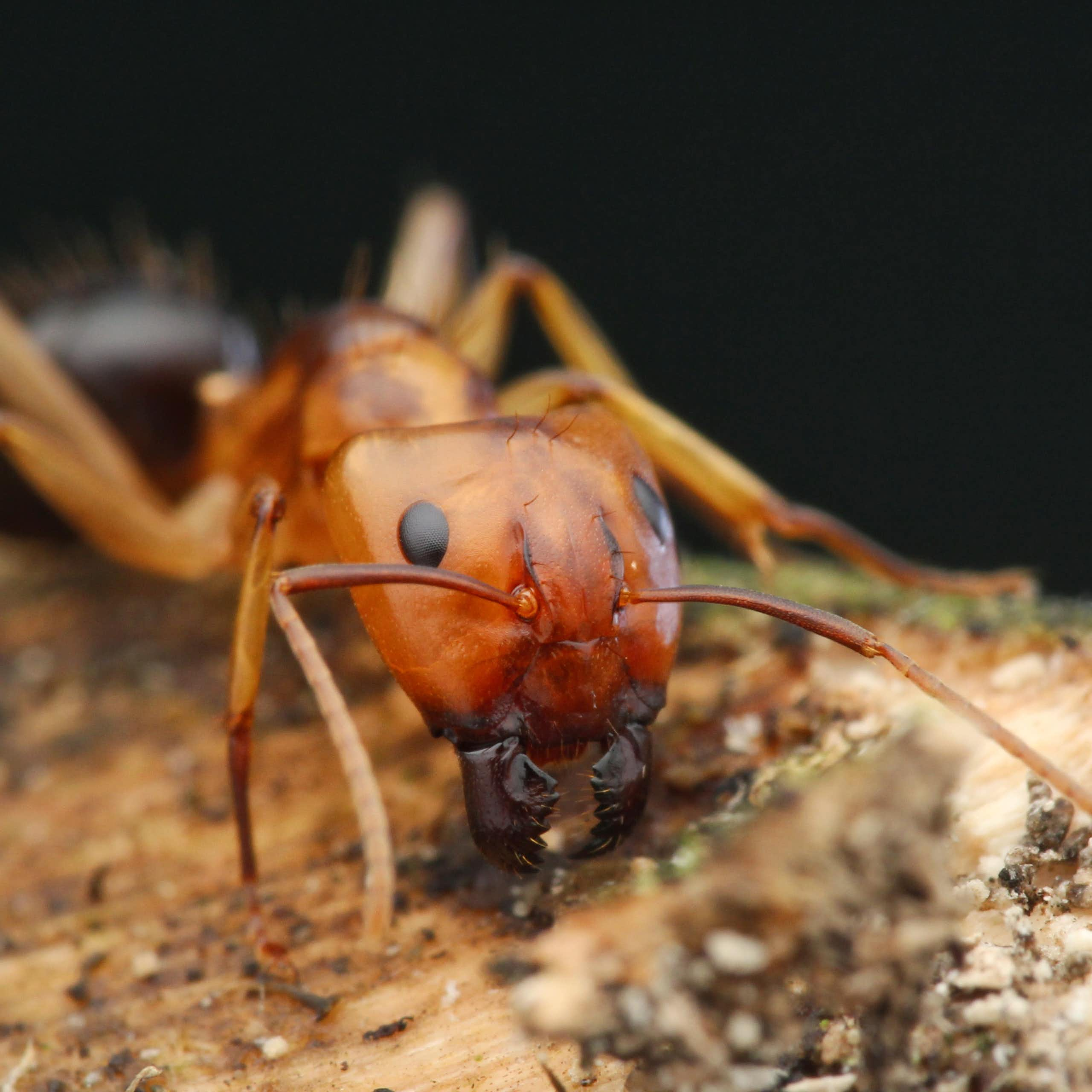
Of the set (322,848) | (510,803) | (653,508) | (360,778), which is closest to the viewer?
(360,778)

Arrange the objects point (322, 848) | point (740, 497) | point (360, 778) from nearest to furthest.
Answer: point (360, 778) < point (322, 848) < point (740, 497)

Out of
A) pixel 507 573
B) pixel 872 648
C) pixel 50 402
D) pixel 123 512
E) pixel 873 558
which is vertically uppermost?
pixel 507 573

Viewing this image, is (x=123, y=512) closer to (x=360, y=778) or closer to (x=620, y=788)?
(x=360, y=778)

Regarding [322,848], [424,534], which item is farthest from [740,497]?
[322,848]

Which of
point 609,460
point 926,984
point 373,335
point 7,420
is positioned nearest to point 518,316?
point 373,335

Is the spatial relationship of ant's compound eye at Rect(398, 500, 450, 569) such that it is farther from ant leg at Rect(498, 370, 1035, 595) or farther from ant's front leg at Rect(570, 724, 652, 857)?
ant leg at Rect(498, 370, 1035, 595)

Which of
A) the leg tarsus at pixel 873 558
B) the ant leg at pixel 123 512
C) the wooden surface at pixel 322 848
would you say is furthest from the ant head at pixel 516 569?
the ant leg at pixel 123 512

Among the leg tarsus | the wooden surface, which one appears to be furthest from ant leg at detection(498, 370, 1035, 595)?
the wooden surface
